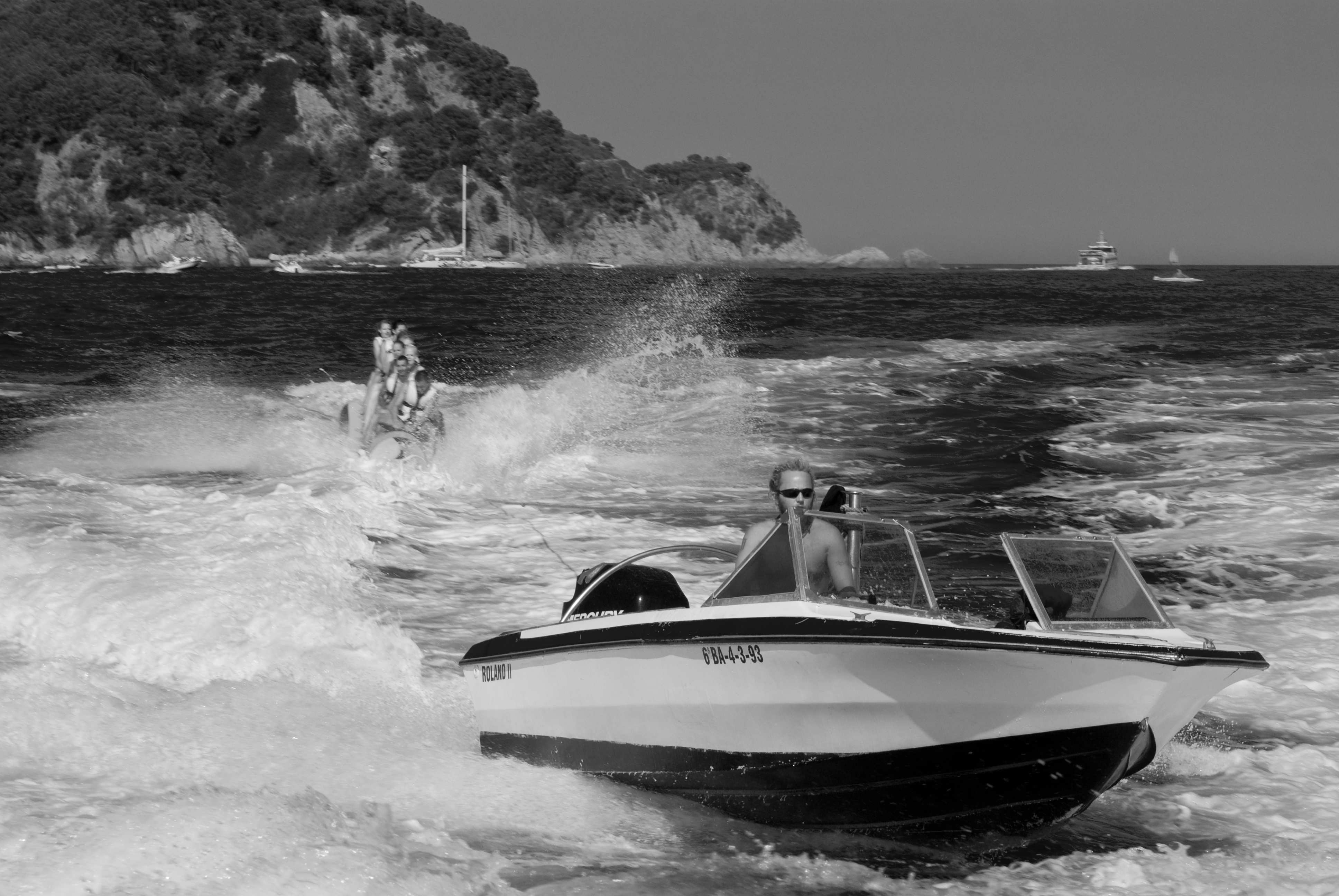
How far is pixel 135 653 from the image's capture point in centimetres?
808

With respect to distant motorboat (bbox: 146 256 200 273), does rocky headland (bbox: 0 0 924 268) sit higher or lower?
higher

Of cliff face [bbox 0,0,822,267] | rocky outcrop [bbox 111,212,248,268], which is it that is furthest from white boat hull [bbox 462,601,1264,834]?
rocky outcrop [bbox 111,212,248,268]

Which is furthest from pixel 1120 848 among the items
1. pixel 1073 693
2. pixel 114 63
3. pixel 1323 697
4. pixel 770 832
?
pixel 114 63

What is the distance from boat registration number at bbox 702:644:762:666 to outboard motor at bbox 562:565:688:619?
0.62 metres

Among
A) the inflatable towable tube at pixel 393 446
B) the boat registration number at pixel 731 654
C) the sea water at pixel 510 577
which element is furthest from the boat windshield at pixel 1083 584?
the inflatable towable tube at pixel 393 446

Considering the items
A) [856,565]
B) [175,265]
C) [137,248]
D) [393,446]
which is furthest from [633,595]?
[137,248]

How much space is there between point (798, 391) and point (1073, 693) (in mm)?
18635

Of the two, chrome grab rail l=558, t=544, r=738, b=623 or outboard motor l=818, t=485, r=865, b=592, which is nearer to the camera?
outboard motor l=818, t=485, r=865, b=592

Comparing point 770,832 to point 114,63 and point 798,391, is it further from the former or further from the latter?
point 114,63

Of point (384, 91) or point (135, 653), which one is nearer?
point (135, 653)

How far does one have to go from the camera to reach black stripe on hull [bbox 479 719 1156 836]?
546 centimetres

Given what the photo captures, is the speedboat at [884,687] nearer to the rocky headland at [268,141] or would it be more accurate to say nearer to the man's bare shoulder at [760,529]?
the man's bare shoulder at [760,529]

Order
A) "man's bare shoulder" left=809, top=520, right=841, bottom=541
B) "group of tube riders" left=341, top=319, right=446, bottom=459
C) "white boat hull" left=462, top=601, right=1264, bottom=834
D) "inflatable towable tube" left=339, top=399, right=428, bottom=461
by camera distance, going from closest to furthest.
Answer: "white boat hull" left=462, top=601, right=1264, bottom=834 → "man's bare shoulder" left=809, top=520, right=841, bottom=541 → "inflatable towable tube" left=339, top=399, right=428, bottom=461 → "group of tube riders" left=341, top=319, right=446, bottom=459

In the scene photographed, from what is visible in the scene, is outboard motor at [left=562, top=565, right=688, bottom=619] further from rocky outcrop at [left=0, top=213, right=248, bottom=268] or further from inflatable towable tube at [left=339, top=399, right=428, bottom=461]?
rocky outcrop at [left=0, top=213, right=248, bottom=268]
